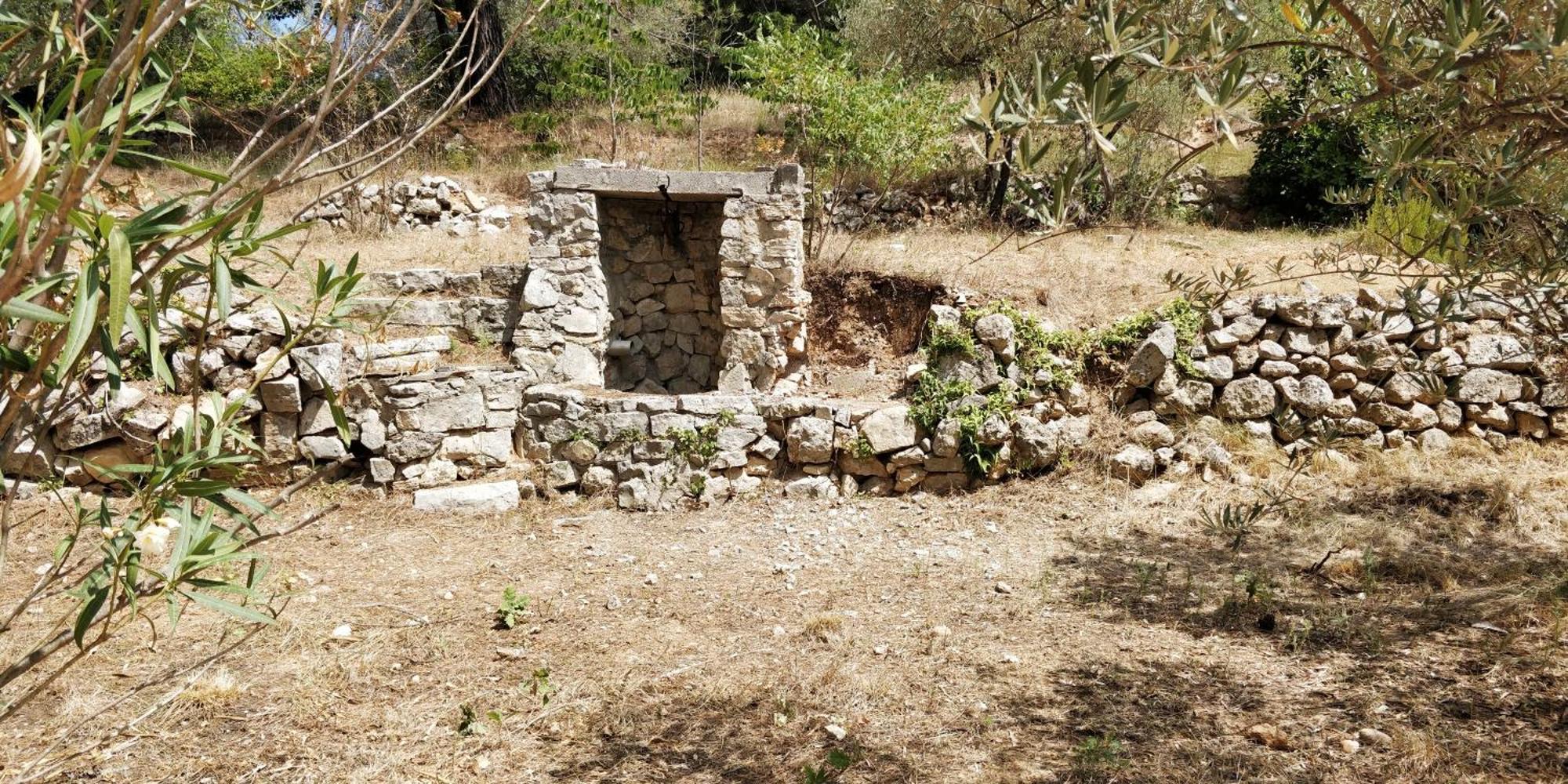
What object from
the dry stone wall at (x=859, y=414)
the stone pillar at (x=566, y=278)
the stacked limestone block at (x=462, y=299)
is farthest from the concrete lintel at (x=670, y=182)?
the dry stone wall at (x=859, y=414)

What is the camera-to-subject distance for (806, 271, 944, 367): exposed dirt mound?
27.6ft

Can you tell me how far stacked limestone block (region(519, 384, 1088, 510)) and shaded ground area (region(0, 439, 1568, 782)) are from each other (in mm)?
341

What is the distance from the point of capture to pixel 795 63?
9.33 m

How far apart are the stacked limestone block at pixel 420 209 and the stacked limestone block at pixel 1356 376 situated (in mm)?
8385

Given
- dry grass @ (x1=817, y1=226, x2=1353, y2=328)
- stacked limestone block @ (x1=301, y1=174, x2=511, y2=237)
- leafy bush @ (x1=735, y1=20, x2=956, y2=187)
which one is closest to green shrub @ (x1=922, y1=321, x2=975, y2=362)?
dry grass @ (x1=817, y1=226, x2=1353, y2=328)

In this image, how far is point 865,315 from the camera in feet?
28.5

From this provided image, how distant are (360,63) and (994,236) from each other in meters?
9.06

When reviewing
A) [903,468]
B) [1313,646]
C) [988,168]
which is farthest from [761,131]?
[1313,646]

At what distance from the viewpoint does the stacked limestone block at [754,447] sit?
6945 mm

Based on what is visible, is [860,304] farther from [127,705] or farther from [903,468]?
[127,705]

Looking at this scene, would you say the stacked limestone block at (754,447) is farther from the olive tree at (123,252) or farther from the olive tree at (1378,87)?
the olive tree at (123,252)

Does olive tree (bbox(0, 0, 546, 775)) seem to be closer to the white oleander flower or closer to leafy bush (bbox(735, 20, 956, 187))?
the white oleander flower

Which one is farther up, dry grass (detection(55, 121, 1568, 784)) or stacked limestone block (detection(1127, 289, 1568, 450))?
stacked limestone block (detection(1127, 289, 1568, 450))

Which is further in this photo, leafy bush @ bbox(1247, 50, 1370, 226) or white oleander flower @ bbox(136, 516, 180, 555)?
leafy bush @ bbox(1247, 50, 1370, 226)
